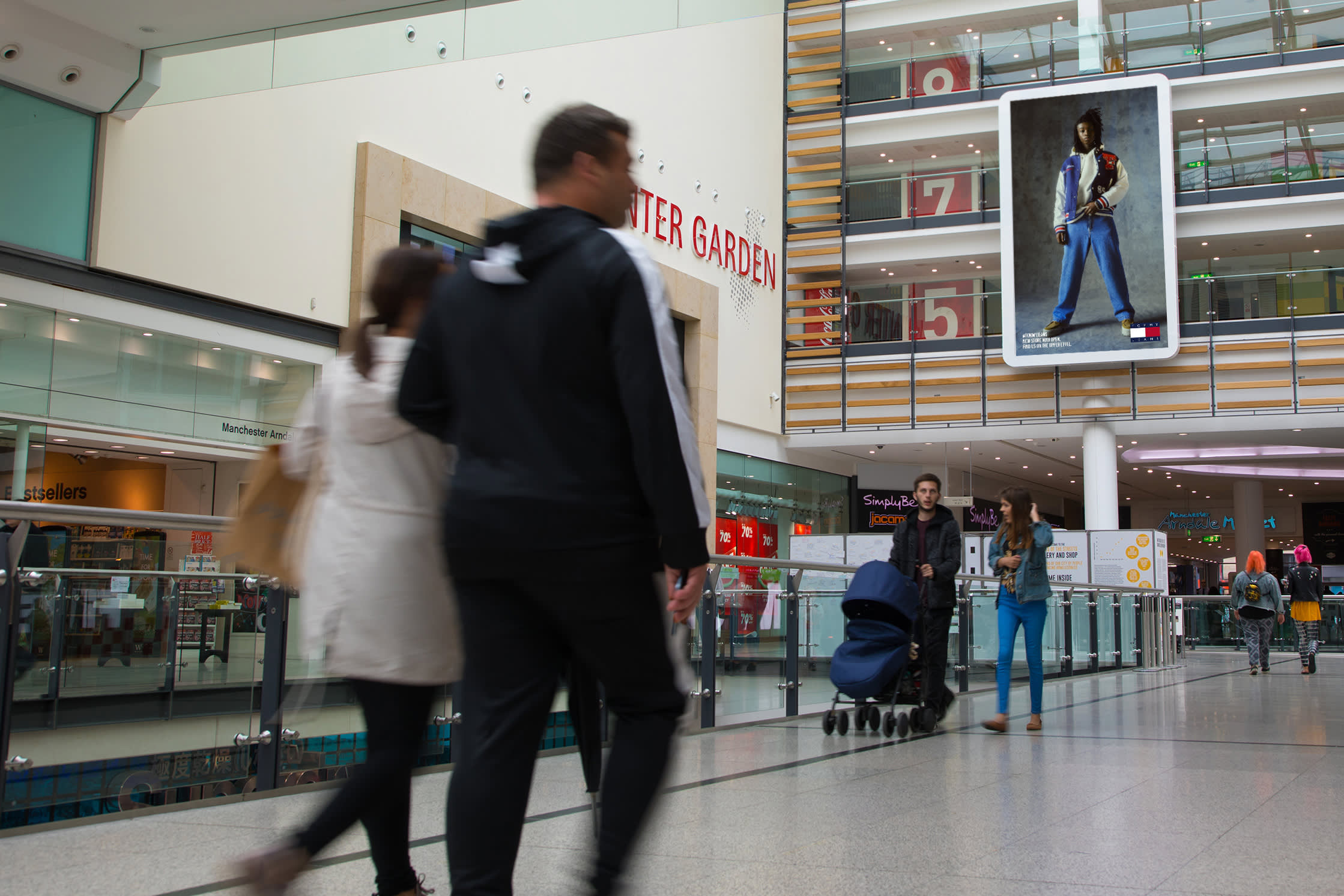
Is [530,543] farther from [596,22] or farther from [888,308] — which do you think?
[888,308]

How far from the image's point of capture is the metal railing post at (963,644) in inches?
395

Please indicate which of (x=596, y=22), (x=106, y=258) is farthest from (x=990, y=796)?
(x=106, y=258)

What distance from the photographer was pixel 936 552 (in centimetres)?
663

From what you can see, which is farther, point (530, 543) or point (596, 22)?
point (596, 22)

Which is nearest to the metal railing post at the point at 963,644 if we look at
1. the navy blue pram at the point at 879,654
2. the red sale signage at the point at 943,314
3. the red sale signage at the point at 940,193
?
the navy blue pram at the point at 879,654

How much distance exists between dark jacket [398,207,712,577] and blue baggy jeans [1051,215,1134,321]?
73.4 feet

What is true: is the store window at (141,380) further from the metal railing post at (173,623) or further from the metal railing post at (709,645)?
the metal railing post at (173,623)

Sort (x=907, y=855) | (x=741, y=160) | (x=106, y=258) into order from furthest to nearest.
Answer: (x=741, y=160) < (x=106, y=258) < (x=907, y=855)

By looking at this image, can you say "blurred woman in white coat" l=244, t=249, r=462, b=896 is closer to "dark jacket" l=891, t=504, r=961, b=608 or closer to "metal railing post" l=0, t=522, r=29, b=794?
"metal railing post" l=0, t=522, r=29, b=794

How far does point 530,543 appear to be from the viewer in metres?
1.74

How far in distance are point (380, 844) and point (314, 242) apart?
12.3m

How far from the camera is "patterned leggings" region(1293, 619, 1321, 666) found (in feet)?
48.4

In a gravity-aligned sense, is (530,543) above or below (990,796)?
above

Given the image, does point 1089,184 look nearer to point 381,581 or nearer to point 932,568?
point 932,568
